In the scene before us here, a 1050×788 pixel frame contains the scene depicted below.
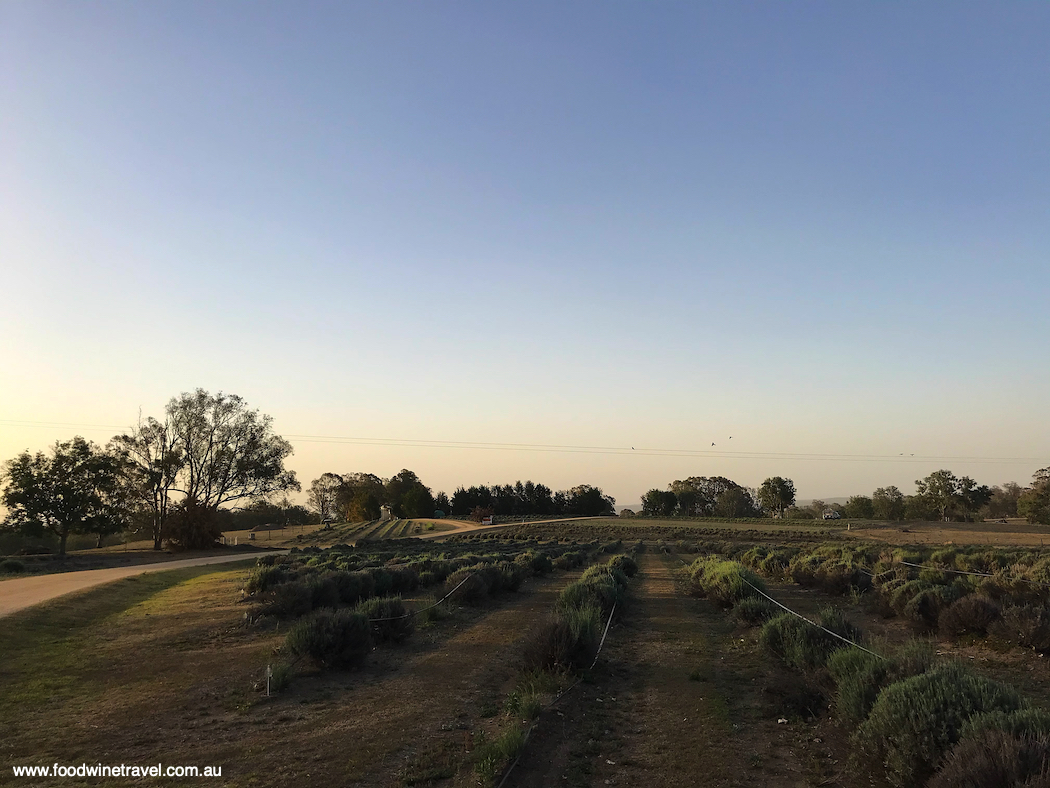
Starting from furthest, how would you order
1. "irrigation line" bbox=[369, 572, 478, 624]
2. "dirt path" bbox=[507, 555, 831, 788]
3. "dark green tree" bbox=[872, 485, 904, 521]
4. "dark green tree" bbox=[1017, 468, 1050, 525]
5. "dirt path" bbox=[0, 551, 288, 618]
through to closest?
"dark green tree" bbox=[872, 485, 904, 521], "dark green tree" bbox=[1017, 468, 1050, 525], "dirt path" bbox=[0, 551, 288, 618], "irrigation line" bbox=[369, 572, 478, 624], "dirt path" bbox=[507, 555, 831, 788]

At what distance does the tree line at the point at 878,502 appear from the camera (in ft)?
302

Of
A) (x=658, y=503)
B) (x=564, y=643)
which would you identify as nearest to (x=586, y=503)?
(x=658, y=503)

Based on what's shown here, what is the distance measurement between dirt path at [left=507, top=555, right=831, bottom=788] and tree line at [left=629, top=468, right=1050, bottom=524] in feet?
302

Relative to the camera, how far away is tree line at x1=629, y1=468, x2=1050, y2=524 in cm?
9219

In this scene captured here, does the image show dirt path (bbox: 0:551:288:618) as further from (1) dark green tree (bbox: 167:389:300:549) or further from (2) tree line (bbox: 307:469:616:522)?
(2) tree line (bbox: 307:469:616:522)

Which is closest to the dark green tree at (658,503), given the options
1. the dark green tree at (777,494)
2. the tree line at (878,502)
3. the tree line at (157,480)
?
the tree line at (878,502)

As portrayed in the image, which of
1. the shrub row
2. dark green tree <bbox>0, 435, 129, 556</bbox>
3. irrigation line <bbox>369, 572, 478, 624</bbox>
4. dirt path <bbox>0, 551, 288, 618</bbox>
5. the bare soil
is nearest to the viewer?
the bare soil

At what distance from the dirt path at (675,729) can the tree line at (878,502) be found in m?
92.0

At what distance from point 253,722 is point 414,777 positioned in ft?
10.5

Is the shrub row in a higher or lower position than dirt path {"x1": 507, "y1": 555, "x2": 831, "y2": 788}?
higher

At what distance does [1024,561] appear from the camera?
21812 millimetres

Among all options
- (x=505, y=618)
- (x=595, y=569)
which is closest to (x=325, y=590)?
(x=505, y=618)

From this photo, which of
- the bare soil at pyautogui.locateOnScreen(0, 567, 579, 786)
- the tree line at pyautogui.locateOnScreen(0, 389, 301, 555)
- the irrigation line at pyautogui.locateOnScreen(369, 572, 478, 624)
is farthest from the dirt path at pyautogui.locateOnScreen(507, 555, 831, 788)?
the tree line at pyautogui.locateOnScreen(0, 389, 301, 555)

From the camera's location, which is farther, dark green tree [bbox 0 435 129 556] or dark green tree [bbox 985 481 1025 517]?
dark green tree [bbox 985 481 1025 517]
